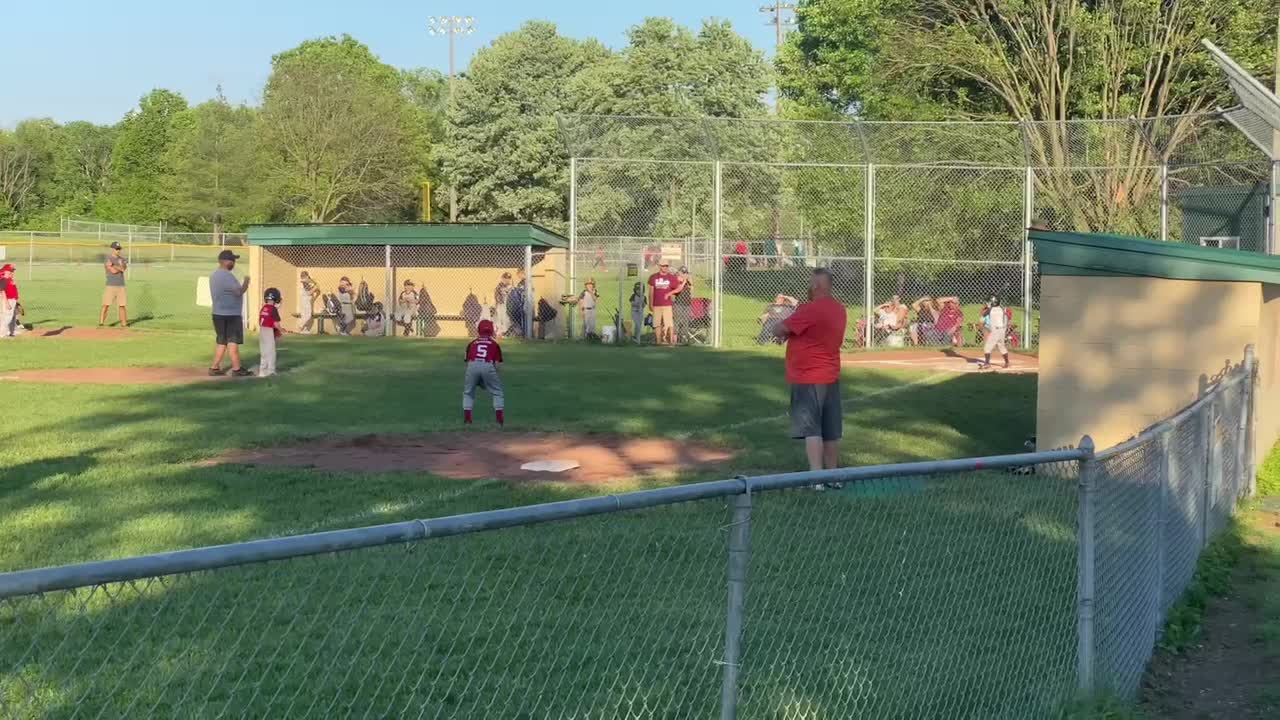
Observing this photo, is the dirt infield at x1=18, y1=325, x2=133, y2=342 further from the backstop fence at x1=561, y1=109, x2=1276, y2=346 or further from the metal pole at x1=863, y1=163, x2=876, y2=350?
the metal pole at x1=863, y1=163, x2=876, y2=350

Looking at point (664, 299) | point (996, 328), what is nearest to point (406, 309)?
point (664, 299)

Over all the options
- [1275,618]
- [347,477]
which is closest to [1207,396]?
[1275,618]

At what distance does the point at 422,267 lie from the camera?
111ft

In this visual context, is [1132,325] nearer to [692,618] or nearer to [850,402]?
[850,402]

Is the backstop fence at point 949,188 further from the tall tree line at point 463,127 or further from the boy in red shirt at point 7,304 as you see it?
the tall tree line at point 463,127

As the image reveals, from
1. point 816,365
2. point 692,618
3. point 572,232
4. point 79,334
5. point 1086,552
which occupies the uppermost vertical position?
point 572,232

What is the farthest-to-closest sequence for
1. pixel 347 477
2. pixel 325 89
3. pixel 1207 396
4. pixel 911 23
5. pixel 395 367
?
pixel 325 89, pixel 911 23, pixel 395 367, pixel 347 477, pixel 1207 396

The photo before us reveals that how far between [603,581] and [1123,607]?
284 centimetres

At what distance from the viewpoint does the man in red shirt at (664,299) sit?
3022 centimetres

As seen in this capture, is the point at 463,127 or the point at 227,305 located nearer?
the point at 227,305

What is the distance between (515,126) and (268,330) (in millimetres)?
58452

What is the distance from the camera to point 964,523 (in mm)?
9719

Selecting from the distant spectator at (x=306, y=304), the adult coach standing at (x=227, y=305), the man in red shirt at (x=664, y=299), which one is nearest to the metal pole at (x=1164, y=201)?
the man in red shirt at (x=664, y=299)

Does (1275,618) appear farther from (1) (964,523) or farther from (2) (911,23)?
(2) (911,23)
